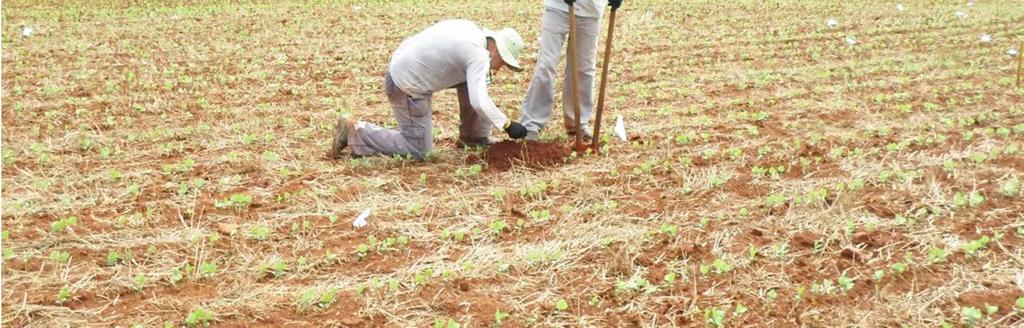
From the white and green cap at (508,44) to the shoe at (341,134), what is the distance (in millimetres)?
1083

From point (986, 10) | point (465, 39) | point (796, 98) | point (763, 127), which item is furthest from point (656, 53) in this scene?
point (986, 10)

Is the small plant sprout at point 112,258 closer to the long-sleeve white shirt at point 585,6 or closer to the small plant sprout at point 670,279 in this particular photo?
the small plant sprout at point 670,279

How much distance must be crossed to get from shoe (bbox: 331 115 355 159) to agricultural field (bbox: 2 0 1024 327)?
4.0 inches

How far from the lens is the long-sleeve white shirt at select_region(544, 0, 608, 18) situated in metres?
5.57

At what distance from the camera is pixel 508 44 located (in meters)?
5.11

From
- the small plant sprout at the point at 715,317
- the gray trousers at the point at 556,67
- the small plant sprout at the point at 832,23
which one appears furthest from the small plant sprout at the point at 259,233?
the small plant sprout at the point at 832,23

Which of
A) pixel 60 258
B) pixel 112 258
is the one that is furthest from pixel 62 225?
pixel 112 258

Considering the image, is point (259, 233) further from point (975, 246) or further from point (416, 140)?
point (975, 246)

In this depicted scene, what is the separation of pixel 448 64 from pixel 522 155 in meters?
0.74

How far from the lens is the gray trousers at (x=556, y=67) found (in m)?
5.71

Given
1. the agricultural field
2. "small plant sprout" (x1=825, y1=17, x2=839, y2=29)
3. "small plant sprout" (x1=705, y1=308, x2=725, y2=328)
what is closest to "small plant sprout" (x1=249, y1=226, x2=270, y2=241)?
the agricultural field

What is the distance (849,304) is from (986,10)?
13.7 meters

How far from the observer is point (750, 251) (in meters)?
3.80

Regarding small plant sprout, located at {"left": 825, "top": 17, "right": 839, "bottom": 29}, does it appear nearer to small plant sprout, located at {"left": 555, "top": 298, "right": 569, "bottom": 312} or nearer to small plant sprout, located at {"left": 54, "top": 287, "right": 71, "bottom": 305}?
small plant sprout, located at {"left": 555, "top": 298, "right": 569, "bottom": 312}
